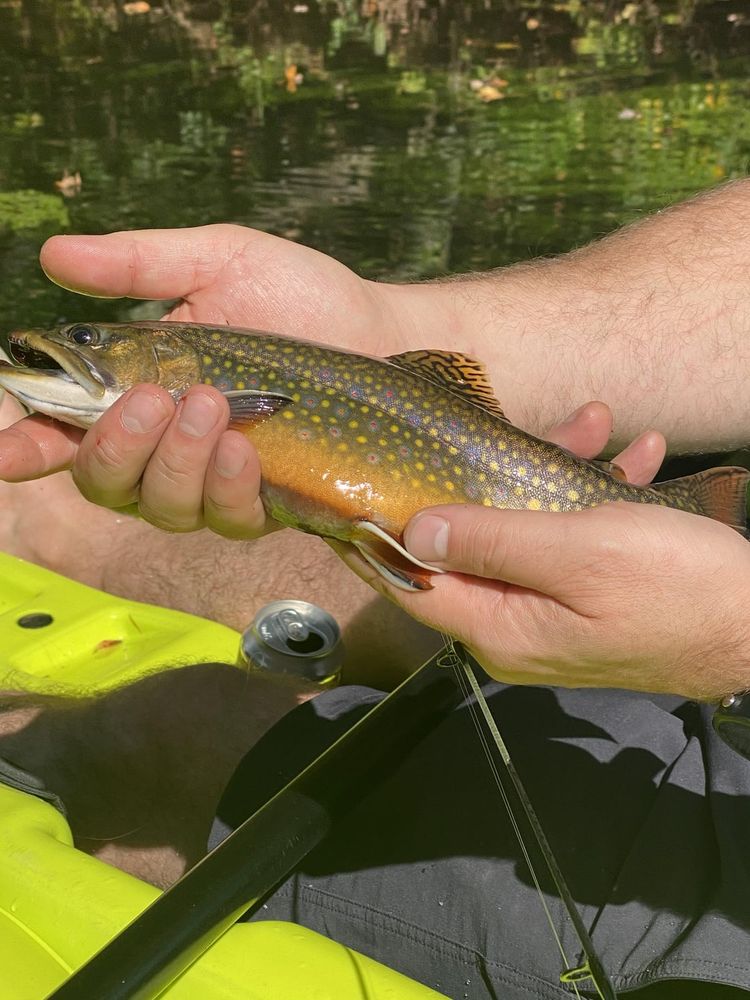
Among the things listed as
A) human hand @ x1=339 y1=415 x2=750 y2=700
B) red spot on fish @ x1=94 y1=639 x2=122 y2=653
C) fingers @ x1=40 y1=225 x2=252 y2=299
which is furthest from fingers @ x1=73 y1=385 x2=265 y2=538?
red spot on fish @ x1=94 y1=639 x2=122 y2=653

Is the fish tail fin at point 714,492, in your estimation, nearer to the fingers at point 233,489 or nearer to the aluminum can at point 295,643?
the fingers at point 233,489

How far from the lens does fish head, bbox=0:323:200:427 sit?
1983 mm

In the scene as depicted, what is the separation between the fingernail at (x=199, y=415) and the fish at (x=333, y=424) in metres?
0.07

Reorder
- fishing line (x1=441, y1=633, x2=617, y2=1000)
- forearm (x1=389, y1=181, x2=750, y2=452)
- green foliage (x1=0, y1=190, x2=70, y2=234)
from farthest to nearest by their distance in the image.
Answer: green foliage (x1=0, y1=190, x2=70, y2=234) → forearm (x1=389, y1=181, x2=750, y2=452) → fishing line (x1=441, y1=633, x2=617, y2=1000)

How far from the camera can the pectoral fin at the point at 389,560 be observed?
1.96m

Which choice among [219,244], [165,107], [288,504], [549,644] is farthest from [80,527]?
[165,107]

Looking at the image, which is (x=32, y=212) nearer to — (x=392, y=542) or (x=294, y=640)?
(x=294, y=640)

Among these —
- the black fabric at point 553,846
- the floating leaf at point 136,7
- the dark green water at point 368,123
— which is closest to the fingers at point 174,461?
the black fabric at point 553,846

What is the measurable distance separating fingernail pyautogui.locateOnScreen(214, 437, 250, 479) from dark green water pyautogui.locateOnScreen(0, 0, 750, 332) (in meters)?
4.11

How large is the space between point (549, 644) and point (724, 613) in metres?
0.33

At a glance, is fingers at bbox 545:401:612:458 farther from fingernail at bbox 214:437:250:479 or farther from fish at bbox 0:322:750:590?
fingernail at bbox 214:437:250:479

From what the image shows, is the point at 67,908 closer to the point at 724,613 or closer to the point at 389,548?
the point at 389,548

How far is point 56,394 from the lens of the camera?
199cm

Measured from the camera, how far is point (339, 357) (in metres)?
2.09
